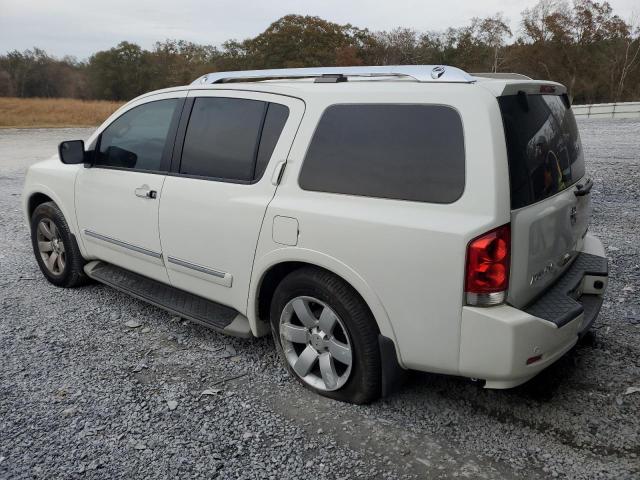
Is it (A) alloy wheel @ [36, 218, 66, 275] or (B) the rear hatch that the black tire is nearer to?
(A) alloy wheel @ [36, 218, 66, 275]

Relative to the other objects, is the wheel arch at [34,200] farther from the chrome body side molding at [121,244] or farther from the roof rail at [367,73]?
the roof rail at [367,73]

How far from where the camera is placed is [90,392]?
3.16 meters

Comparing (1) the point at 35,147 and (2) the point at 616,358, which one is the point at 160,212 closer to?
(2) the point at 616,358

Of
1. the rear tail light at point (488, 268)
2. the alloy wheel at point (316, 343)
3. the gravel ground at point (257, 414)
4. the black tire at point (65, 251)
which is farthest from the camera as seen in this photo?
the black tire at point (65, 251)

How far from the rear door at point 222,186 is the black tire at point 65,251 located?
1.39m

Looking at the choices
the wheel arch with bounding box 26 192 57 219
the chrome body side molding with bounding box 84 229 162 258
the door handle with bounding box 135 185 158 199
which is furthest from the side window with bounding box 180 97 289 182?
the wheel arch with bounding box 26 192 57 219

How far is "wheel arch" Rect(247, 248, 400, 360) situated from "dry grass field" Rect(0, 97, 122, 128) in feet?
100

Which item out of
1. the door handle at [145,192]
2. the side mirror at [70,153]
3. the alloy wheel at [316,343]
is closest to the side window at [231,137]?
the door handle at [145,192]

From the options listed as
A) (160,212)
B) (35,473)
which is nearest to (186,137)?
(160,212)

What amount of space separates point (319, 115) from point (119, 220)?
193cm

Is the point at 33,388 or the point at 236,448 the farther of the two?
the point at 33,388

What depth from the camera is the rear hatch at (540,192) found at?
2.43m

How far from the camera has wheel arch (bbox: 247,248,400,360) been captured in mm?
2654

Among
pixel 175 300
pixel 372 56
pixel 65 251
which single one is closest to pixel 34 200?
pixel 65 251
